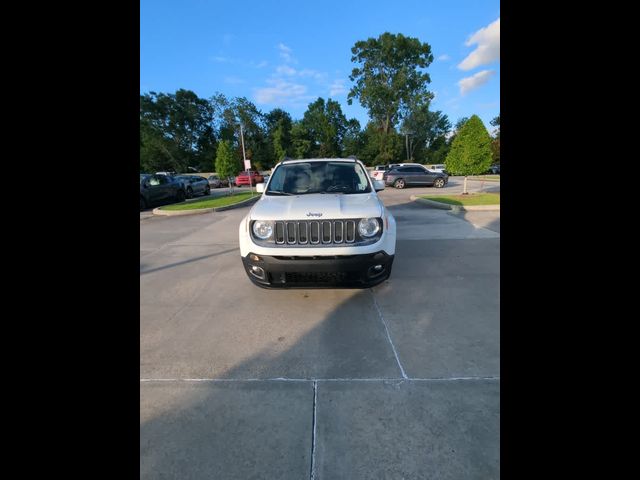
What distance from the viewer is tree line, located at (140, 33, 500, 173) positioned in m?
55.7

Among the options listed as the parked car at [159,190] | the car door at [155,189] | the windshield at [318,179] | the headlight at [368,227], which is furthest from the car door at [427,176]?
the headlight at [368,227]

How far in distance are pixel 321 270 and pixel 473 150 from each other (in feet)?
48.1

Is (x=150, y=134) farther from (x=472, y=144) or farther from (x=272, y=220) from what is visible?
(x=272, y=220)

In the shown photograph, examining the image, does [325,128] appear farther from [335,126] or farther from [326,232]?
[326,232]

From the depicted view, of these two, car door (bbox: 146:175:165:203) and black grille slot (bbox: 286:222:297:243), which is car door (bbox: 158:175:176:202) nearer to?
car door (bbox: 146:175:165:203)

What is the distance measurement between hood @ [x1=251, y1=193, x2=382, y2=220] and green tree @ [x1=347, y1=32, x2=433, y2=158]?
5282cm

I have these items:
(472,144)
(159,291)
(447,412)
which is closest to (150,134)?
(472,144)

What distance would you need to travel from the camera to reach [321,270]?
11.4 feet

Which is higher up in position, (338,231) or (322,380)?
(338,231)

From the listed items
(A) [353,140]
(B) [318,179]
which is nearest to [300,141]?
(A) [353,140]

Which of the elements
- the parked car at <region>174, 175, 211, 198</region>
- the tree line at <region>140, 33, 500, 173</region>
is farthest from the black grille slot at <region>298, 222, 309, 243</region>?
the tree line at <region>140, 33, 500, 173</region>
